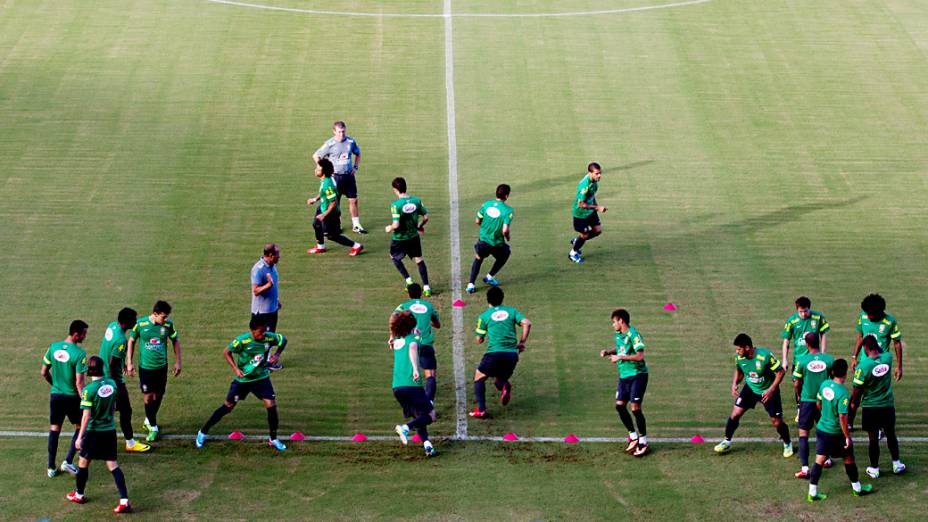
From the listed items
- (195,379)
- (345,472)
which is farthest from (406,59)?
(345,472)

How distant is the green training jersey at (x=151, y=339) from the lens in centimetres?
1622

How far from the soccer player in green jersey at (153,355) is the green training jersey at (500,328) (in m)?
4.14

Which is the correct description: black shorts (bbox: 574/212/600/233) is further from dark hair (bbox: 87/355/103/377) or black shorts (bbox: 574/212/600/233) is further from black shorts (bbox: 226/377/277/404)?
dark hair (bbox: 87/355/103/377)

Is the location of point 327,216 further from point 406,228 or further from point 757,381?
point 757,381

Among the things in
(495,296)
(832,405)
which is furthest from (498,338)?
(832,405)

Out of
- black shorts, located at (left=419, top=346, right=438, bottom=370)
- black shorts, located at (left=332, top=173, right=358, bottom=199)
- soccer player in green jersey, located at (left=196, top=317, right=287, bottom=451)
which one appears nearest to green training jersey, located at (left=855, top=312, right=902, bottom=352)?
black shorts, located at (left=419, top=346, right=438, bottom=370)

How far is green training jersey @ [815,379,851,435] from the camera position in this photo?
14.6m

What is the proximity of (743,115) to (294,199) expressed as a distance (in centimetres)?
1062

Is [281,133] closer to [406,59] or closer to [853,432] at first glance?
[406,59]

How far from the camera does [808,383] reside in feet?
50.9

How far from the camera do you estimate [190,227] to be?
2327 centimetres

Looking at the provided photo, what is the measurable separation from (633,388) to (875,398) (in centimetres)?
301

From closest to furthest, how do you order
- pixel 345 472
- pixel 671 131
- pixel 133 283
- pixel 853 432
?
pixel 345 472 → pixel 853 432 → pixel 133 283 → pixel 671 131

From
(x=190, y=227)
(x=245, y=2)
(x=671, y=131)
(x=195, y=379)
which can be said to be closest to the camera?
(x=195, y=379)
